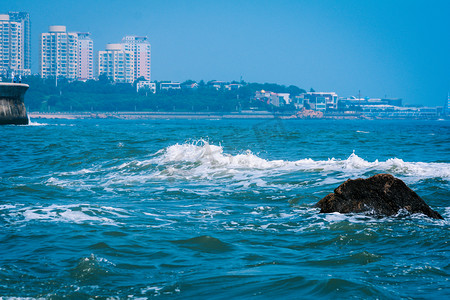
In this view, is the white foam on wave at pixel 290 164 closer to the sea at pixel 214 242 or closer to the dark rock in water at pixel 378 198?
the sea at pixel 214 242

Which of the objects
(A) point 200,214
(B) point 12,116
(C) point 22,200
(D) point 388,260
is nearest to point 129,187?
(C) point 22,200

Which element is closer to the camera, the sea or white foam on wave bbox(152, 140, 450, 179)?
the sea

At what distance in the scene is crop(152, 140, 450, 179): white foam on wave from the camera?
15.9 metres

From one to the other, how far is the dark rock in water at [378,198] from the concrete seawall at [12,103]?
176ft

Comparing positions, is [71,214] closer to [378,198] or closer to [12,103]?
[378,198]

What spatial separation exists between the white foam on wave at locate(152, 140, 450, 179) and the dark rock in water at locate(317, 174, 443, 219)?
17.3 ft

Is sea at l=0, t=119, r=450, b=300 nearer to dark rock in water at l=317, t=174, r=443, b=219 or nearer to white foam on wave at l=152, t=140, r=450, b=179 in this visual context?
dark rock in water at l=317, t=174, r=443, b=219

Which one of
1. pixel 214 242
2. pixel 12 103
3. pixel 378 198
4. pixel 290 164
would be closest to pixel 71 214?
pixel 214 242

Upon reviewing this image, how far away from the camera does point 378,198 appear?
32.2 ft

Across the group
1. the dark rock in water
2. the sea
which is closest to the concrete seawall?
the sea

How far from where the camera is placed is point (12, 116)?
6100cm

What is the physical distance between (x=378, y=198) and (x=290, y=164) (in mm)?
9062

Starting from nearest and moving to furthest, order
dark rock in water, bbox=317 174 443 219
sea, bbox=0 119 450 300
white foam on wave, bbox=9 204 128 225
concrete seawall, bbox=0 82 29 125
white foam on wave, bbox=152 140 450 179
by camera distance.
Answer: sea, bbox=0 119 450 300 → dark rock in water, bbox=317 174 443 219 → white foam on wave, bbox=9 204 128 225 → white foam on wave, bbox=152 140 450 179 → concrete seawall, bbox=0 82 29 125

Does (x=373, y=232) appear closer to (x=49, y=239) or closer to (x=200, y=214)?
(x=200, y=214)
